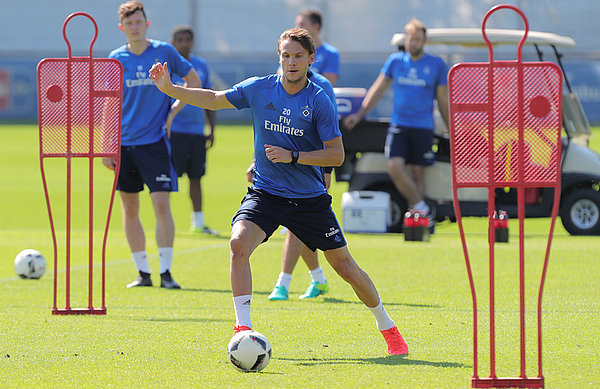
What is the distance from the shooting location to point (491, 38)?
1398 cm

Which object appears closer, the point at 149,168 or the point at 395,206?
the point at 149,168

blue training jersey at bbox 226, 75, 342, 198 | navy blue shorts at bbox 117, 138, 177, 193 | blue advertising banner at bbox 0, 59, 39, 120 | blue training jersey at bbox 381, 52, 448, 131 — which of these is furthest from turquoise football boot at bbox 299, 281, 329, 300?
blue advertising banner at bbox 0, 59, 39, 120

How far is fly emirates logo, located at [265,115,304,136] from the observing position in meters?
5.88

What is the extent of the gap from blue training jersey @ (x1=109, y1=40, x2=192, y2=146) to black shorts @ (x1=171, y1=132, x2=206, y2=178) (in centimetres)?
429

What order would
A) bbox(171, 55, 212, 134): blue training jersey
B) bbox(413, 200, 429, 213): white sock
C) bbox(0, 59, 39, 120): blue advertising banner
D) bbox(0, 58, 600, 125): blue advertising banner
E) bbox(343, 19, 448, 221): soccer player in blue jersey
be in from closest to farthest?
bbox(413, 200, 429, 213): white sock → bbox(343, 19, 448, 221): soccer player in blue jersey → bbox(171, 55, 212, 134): blue training jersey → bbox(0, 58, 600, 125): blue advertising banner → bbox(0, 59, 39, 120): blue advertising banner

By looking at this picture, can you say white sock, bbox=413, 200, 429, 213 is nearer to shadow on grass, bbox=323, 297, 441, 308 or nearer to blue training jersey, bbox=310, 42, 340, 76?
blue training jersey, bbox=310, 42, 340, 76

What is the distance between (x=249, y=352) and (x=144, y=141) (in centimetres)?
388

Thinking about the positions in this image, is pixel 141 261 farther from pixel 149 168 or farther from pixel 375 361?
pixel 375 361

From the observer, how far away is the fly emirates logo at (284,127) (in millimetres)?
5883

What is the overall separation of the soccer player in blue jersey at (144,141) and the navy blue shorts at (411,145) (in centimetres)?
465

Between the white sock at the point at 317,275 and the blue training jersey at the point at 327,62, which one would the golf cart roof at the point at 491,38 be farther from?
the white sock at the point at 317,275

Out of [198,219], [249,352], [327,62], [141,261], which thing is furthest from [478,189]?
[249,352]

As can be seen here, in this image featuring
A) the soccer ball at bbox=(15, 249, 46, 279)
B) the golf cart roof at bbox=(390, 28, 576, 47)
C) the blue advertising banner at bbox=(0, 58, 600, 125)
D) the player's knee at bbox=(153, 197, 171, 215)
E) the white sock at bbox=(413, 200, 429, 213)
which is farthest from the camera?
the blue advertising banner at bbox=(0, 58, 600, 125)

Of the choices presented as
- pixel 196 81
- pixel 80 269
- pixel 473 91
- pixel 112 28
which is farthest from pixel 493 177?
pixel 112 28
